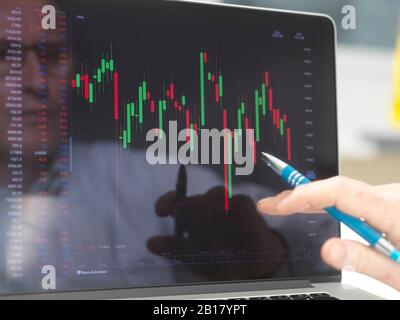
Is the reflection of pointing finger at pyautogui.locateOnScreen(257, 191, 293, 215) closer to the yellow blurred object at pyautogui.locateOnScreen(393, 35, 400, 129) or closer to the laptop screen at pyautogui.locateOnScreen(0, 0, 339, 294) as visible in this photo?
the laptop screen at pyautogui.locateOnScreen(0, 0, 339, 294)

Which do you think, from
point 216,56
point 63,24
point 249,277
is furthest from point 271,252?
point 63,24

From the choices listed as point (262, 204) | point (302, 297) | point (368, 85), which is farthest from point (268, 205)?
point (368, 85)

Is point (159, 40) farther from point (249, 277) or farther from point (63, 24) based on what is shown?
point (249, 277)

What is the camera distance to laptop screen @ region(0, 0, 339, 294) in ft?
2.00

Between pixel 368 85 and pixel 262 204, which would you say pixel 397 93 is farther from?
pixel 262 204

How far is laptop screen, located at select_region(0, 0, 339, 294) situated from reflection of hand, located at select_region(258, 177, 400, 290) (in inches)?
7.6

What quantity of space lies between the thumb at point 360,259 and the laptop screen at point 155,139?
220 mm

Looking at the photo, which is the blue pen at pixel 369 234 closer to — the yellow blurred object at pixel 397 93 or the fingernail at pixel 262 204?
the fingernail at pixel 262 204

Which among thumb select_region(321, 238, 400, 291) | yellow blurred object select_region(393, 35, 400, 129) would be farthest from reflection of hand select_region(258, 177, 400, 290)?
yellow blurred object select_region(393, 35, 400, 129)

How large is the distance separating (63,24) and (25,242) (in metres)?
0.32

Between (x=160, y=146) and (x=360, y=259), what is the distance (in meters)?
0.33

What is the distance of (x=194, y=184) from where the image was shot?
67 cm

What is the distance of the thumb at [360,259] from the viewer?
45 cm
